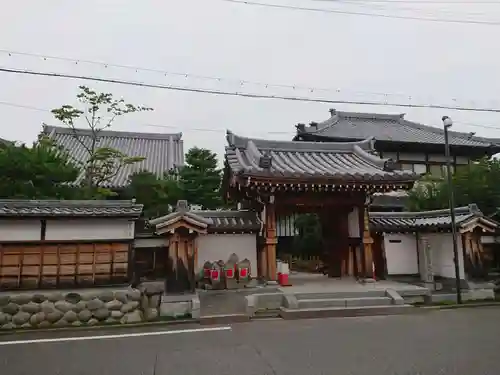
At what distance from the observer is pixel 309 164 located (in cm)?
1412

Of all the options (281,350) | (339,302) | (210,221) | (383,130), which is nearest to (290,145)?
(210,221)

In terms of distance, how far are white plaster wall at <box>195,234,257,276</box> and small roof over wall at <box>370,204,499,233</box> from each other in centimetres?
452

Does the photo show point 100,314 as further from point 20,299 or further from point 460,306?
point 460,306

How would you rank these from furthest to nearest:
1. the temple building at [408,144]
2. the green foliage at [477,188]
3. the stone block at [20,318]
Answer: the temple building at [408,144] → the green foliage at [477,188] → the stone block at [20,318]

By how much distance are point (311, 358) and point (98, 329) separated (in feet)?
18.0

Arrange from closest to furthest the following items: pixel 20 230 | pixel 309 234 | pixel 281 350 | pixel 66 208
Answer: pixel 281 350 < pixel 20 230 < pixel 66 208 < pixel 309 234

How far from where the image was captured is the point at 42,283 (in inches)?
376

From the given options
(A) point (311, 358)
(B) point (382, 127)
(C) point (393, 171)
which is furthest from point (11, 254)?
(B) point (382, 127)

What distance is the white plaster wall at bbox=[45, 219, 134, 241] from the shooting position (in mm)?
9789

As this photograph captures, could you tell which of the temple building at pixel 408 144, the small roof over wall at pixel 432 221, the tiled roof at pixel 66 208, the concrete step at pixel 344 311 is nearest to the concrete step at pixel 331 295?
the concrete step at pixel 344 311

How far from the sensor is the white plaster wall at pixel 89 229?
9.79 m

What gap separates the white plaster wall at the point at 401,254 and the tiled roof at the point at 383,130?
12.1 m

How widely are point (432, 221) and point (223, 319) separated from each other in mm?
8541

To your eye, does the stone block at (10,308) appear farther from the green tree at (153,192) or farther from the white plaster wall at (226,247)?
the green tree at (153,192)
